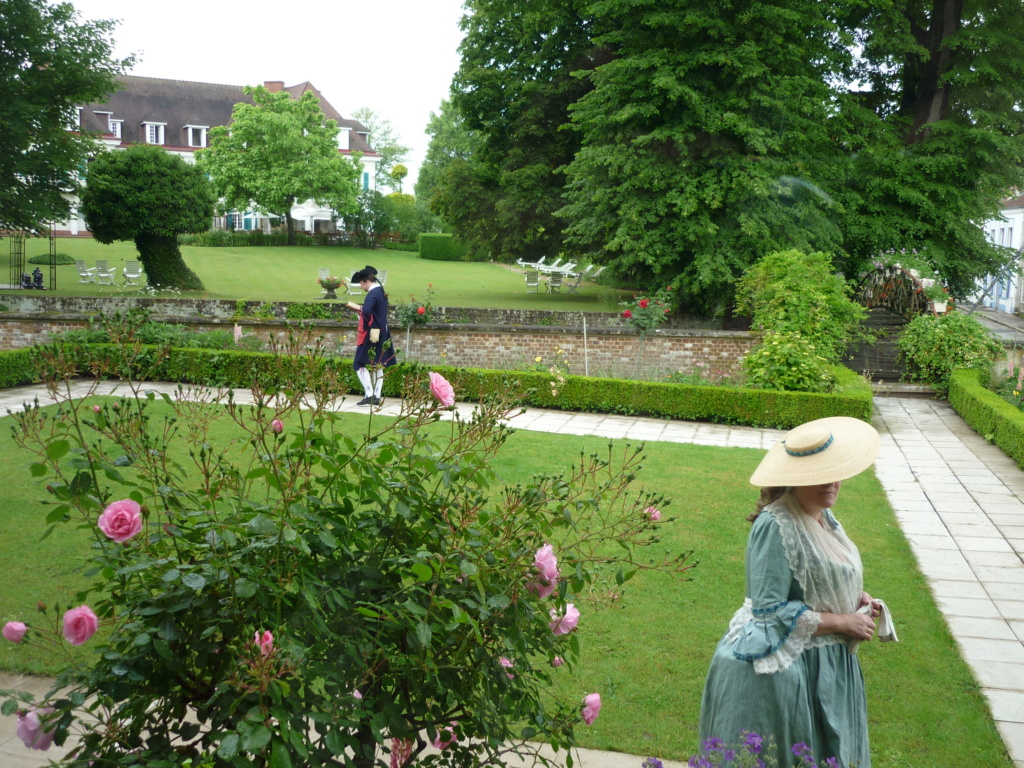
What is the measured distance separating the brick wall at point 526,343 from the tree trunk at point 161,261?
9.54 m

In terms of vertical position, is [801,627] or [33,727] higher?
[33,727]

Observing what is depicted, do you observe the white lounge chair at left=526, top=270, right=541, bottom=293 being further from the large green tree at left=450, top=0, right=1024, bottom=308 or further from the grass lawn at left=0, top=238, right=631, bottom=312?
the large green tree at left=450, top=0, right=1024, bottom=308

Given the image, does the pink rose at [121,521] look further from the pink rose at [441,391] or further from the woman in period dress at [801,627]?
the woman in period dress at [801,627]

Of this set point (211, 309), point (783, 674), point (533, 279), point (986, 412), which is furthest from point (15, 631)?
point (533, 279)

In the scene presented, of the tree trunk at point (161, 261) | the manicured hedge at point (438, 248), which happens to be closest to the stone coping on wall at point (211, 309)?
the tree trunk at point (161, 261)

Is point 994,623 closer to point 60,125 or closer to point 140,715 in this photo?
point 140,715

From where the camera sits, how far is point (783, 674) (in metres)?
3.07

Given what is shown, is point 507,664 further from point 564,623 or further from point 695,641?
point 695,641

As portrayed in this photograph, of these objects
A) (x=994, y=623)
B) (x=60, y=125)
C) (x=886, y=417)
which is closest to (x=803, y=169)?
(x=886, y=417)

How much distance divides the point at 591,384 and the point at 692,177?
776 cm

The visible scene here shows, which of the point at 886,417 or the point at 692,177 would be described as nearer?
the point at 886,417

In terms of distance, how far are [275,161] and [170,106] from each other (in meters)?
14.3

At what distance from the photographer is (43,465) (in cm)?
233

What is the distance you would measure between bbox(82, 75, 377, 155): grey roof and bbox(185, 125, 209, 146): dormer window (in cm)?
20
